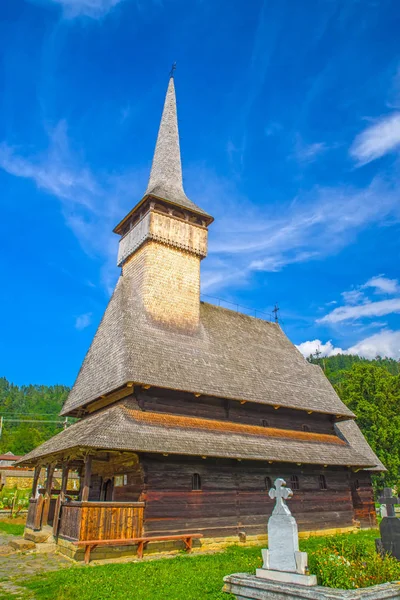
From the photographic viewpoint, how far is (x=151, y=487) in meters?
14.6

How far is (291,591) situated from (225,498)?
9928 millimetres

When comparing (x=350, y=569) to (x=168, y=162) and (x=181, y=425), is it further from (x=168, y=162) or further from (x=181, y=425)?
(x=168, y=162)

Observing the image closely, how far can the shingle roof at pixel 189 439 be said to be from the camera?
13.9 m

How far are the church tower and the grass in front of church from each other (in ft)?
34.2

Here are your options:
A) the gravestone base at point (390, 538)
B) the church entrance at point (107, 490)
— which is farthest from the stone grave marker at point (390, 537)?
the church entrance at point (107, 490)

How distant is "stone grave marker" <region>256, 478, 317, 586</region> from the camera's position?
7.49 m

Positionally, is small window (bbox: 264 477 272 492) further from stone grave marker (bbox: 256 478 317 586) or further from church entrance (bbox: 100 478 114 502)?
stone grave marker (bbox: 256 478 317 586)

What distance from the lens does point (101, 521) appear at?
1284 cm

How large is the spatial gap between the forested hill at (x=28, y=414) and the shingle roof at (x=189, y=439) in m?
62.6

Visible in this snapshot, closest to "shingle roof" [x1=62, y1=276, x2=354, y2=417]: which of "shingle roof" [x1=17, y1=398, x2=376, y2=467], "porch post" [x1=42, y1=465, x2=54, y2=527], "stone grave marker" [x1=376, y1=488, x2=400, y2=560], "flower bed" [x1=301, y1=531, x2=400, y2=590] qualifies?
"shingle roof" [x1=17, y1=398, x2=376, y2=467]

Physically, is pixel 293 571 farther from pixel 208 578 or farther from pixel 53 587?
pixel 53 587

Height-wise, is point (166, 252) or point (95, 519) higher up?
point (166, 252)

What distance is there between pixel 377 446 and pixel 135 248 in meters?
30.6

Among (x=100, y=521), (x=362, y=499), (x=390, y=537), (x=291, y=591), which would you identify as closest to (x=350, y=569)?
(x=291, y=591)
